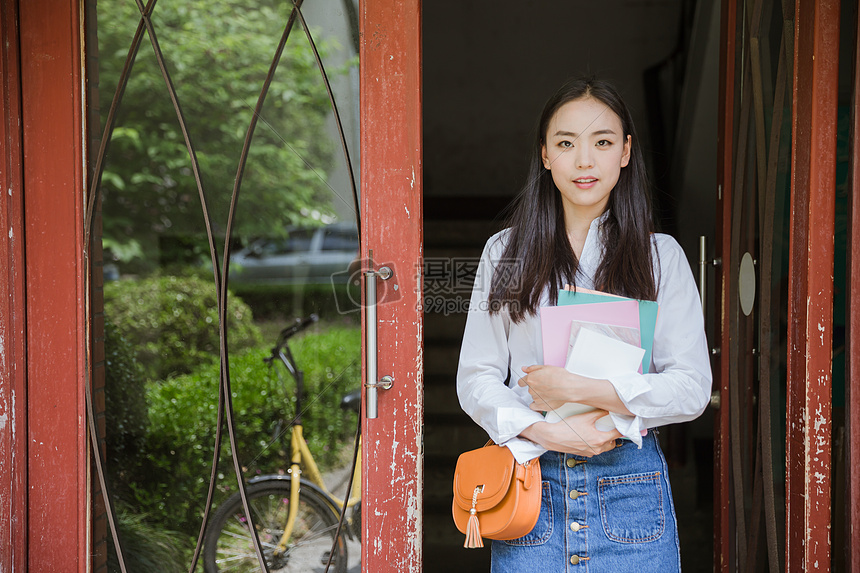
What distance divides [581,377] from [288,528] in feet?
3.31

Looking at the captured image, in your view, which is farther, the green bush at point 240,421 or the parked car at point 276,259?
the parked car at point 276,259

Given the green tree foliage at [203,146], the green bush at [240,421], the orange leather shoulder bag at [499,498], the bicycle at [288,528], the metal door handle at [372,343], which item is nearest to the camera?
the orange leather shoulder bag at [499,498]

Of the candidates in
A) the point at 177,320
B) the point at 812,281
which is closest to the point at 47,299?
the point at 812,281

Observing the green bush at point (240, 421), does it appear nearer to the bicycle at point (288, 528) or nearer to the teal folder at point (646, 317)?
the bicycle at point (288, 528)

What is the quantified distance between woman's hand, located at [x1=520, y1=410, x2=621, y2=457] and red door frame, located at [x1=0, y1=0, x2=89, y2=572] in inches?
48.9

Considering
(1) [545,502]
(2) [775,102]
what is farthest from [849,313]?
(1) [545,502]

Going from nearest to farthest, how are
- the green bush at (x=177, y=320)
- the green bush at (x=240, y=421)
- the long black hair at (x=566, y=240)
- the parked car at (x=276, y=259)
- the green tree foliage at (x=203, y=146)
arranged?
the long black hair at (x=566, y=240), the green bush at (x=240, y=421), the green tree foliage at (x=203, y=146), the green bush at (x=177, y=320), the parked car at (x=276, y=259)

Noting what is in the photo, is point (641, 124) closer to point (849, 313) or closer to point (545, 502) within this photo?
point (849, 313)

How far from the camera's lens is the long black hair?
4.58 feet

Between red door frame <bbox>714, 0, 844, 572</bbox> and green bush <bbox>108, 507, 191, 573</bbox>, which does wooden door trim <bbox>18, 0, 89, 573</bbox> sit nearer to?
green bush <bbox>108, 507, 191, 573</bbox>

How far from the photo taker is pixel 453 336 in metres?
3.92

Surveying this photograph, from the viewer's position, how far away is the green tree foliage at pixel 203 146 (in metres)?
2.95

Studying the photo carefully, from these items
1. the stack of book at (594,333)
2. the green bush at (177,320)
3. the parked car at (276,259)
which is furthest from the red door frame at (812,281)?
the green bush at (177,320)

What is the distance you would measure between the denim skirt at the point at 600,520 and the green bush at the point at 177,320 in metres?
3.84
